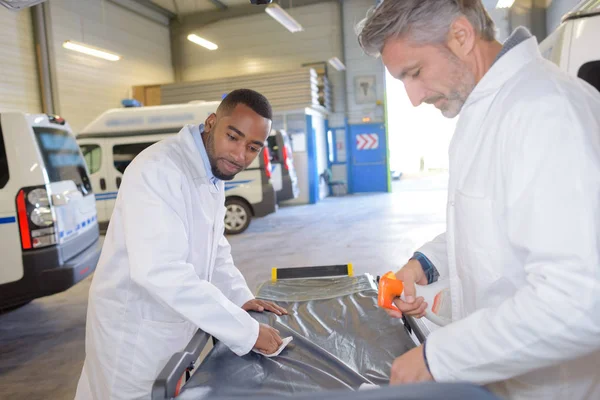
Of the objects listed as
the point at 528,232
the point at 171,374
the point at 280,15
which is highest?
the point at 280,15

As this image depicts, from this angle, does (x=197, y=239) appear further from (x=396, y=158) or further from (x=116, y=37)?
(x=396, y=158)

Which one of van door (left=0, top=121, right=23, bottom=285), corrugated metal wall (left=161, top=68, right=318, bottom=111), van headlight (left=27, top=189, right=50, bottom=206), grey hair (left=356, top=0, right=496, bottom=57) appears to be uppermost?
corrugated metal wall (left=161, top=68, right=318, bottom=111)

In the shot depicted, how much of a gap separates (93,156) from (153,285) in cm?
805

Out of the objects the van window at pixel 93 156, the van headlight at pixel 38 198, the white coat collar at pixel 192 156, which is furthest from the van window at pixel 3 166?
the van window at pixel 93 156

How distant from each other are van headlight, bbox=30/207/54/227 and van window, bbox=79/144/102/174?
206 inches

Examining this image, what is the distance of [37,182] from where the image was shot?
3816mm

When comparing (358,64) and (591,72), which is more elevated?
(358,64)

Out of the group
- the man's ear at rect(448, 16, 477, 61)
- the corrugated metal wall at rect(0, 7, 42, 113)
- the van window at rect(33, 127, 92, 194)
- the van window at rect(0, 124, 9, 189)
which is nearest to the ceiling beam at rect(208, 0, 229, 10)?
the corrugated metal wall at rect(0, 7, 42, 113)

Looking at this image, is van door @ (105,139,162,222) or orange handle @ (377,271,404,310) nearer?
orange handle @ (377,271,404,310)

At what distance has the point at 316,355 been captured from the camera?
1.97m

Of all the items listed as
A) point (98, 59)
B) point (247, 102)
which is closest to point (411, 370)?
point (247, 102)

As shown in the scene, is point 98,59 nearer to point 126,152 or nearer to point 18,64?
point 18,64

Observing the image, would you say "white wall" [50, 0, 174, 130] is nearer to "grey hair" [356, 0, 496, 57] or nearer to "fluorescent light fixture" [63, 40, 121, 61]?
"fluorescent light fixture" [63, 40, 121, 61]

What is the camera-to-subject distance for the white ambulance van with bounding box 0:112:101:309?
3.73 m
